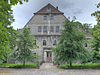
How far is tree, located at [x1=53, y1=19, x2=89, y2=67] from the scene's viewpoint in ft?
41.4

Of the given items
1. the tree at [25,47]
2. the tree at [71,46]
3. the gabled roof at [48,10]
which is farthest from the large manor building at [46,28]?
the tree at [71,46]

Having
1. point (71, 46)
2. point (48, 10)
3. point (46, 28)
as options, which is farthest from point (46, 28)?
point (71, 46)

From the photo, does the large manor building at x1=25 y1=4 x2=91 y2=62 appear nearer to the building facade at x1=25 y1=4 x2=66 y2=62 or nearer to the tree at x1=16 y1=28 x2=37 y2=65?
the building facade at x1=25 y1=4 x2=66 y2=62

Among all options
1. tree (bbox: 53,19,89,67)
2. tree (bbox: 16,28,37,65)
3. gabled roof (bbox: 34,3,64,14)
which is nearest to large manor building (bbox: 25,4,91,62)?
gabled roof (bbox: 34,3,64,14)

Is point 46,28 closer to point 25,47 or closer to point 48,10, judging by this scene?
point 48,10

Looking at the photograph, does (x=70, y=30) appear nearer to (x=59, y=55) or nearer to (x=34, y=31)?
(x=59, y=55)

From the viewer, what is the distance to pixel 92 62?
14797 mm

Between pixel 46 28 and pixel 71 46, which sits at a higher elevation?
pixel 46 28

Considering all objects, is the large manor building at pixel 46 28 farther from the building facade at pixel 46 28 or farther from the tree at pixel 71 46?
the tree at pixel 71 46

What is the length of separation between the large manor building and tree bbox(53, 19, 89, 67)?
26.1ft

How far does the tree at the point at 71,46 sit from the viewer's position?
12.6m

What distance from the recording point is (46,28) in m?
22.2

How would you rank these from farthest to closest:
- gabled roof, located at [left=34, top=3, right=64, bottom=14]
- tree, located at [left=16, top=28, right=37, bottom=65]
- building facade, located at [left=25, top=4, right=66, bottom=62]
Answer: gabled roof, located at [left=34, top=3, right=64, bottom=14]
building facade, located at [left=25, top=4, right=66, bottom=62]
tree, located at [left=16, top=28, right=37, bottom=65]

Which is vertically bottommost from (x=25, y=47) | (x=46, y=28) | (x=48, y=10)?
(x=25, y=47)
